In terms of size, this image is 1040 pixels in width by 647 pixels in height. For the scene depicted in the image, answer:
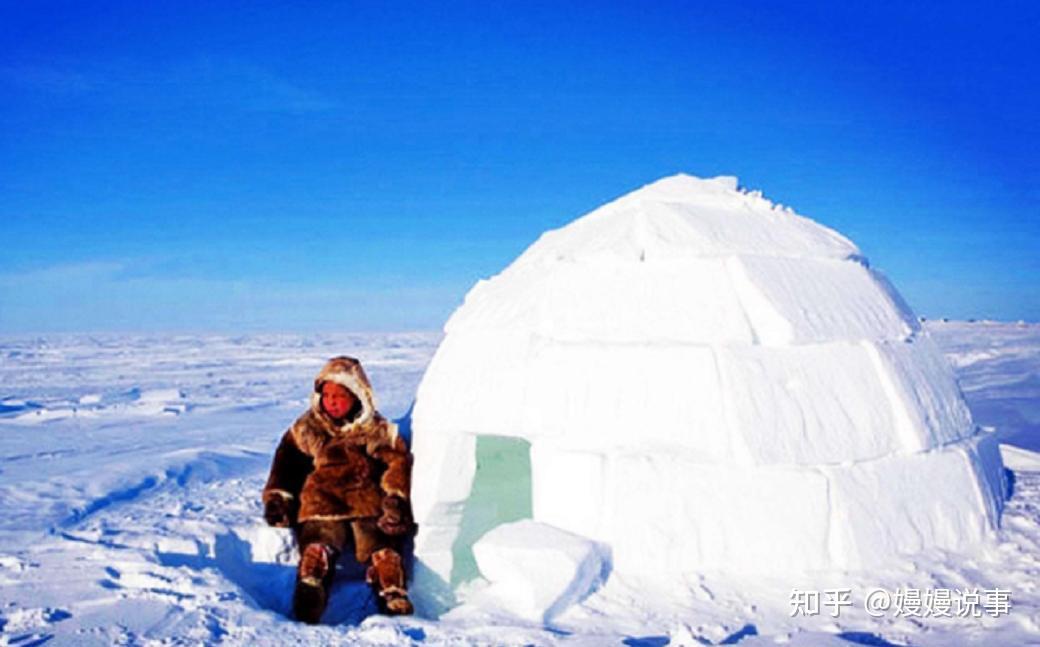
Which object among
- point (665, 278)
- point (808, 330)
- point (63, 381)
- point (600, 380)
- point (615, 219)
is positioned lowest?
point (63, 381)

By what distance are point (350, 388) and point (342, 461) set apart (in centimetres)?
53

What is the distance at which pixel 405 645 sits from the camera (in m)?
3.79

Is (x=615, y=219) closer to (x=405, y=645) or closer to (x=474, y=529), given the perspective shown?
(x=474, y=529)

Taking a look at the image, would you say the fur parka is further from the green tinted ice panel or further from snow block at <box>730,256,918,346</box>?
snow block at <box>730,256,918,346</box>

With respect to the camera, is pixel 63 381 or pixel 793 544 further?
pixel 63 381

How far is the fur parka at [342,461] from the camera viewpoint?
5.37 m

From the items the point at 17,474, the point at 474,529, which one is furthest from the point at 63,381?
the point at 474,529

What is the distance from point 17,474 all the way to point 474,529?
22.7ft

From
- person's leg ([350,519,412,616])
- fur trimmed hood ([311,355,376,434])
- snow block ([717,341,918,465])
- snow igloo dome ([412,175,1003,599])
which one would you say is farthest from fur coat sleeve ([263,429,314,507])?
snow block ([717,341,918,465])

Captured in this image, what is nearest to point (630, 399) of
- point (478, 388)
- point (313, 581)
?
point (478, 388)

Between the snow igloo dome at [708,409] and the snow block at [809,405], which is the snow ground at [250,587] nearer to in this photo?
the snow igloo dome at [708,409]

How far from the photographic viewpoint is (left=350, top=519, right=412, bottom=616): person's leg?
4688mm

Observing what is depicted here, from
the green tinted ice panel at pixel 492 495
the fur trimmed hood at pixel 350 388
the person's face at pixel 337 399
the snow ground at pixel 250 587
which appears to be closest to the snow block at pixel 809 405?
the snow ground at pixel 250 587

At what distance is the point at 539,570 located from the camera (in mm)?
4316
